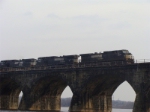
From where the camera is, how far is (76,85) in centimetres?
7431

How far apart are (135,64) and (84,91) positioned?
43.4 feet

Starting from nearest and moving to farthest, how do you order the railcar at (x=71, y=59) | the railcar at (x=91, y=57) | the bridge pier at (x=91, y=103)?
the bridge pier at (x=91, y=103), the railcar at (x=91, y=57), the railcar at (x=71, y=59)

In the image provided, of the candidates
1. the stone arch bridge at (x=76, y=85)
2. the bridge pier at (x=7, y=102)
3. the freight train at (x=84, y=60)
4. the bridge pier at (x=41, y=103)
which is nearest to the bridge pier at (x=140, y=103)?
the stone arch bridge at (x=76, y=85)

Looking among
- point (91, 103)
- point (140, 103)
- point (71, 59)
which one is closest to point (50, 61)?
point (71, 59)

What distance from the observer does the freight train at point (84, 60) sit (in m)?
72.6

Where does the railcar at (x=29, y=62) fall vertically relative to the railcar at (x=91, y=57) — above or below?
below

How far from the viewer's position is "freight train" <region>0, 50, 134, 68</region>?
2859 inches

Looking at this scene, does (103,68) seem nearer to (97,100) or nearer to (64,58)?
(97,100)

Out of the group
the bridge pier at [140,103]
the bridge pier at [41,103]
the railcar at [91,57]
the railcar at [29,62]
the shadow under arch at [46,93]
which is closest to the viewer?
the bridge pier at [140,103]

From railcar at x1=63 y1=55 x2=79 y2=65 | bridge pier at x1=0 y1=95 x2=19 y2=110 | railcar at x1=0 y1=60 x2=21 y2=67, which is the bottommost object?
bridge pier at x1=0 y1=95 x2=19 y2=110

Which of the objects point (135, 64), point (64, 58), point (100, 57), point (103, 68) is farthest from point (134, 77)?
point (64, 58)

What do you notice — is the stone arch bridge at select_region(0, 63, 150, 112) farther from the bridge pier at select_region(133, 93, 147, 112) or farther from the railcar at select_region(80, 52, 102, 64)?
the railcar at select_region(80, 52, 102, 64)

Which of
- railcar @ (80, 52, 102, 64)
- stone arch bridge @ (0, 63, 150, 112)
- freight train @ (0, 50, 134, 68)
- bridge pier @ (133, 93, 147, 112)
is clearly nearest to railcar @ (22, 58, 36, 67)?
freight train @ (0, 50, 134, 68)

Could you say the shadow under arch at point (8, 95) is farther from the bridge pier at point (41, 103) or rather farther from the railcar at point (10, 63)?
the bridge pier at point (41, 103)
